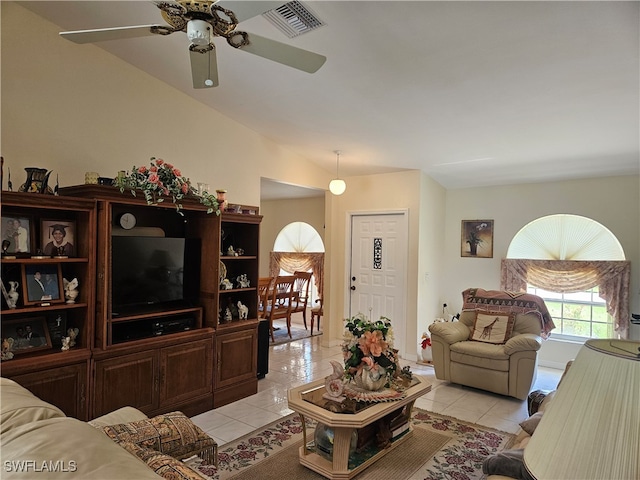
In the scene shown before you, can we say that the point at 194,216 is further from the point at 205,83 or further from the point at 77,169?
the point at 205,83

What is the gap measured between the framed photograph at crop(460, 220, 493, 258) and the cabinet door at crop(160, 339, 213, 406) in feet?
12.8

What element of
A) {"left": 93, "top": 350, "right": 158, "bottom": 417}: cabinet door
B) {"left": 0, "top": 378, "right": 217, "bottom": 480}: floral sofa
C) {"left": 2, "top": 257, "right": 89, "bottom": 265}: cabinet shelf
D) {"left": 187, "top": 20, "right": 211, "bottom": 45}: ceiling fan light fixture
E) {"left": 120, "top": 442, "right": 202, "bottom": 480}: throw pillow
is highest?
{"left": 187, "top": 20, "right": 211, "bottom": 45}: ceiling fan light fixture

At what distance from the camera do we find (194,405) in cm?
358

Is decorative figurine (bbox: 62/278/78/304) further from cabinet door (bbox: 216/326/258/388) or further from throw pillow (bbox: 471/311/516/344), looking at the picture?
throw pillow (bbox: 471/311/516/344)

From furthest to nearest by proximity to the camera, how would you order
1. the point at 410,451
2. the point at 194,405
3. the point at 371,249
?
the point at 371,249
the point at 194,405
the point at 410,451

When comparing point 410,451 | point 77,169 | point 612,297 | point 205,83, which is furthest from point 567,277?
point 77,169

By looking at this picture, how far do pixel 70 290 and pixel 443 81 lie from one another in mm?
3194

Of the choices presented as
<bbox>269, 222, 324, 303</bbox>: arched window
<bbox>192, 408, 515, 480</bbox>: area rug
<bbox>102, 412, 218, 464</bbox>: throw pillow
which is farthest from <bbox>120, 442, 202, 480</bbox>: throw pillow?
<bbox>269, 222, 324, 303</bbox>: arched window

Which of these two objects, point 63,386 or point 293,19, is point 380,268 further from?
point 63,386

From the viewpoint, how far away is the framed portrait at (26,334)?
2736 millimetres

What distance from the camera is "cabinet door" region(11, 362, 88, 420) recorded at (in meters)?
2.62

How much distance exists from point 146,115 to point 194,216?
1.03 m

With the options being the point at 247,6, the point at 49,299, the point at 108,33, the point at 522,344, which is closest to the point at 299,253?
the point at 522,344

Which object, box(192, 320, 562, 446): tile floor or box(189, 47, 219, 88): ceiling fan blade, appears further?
box(192, 320, 562, 446): tile floor
